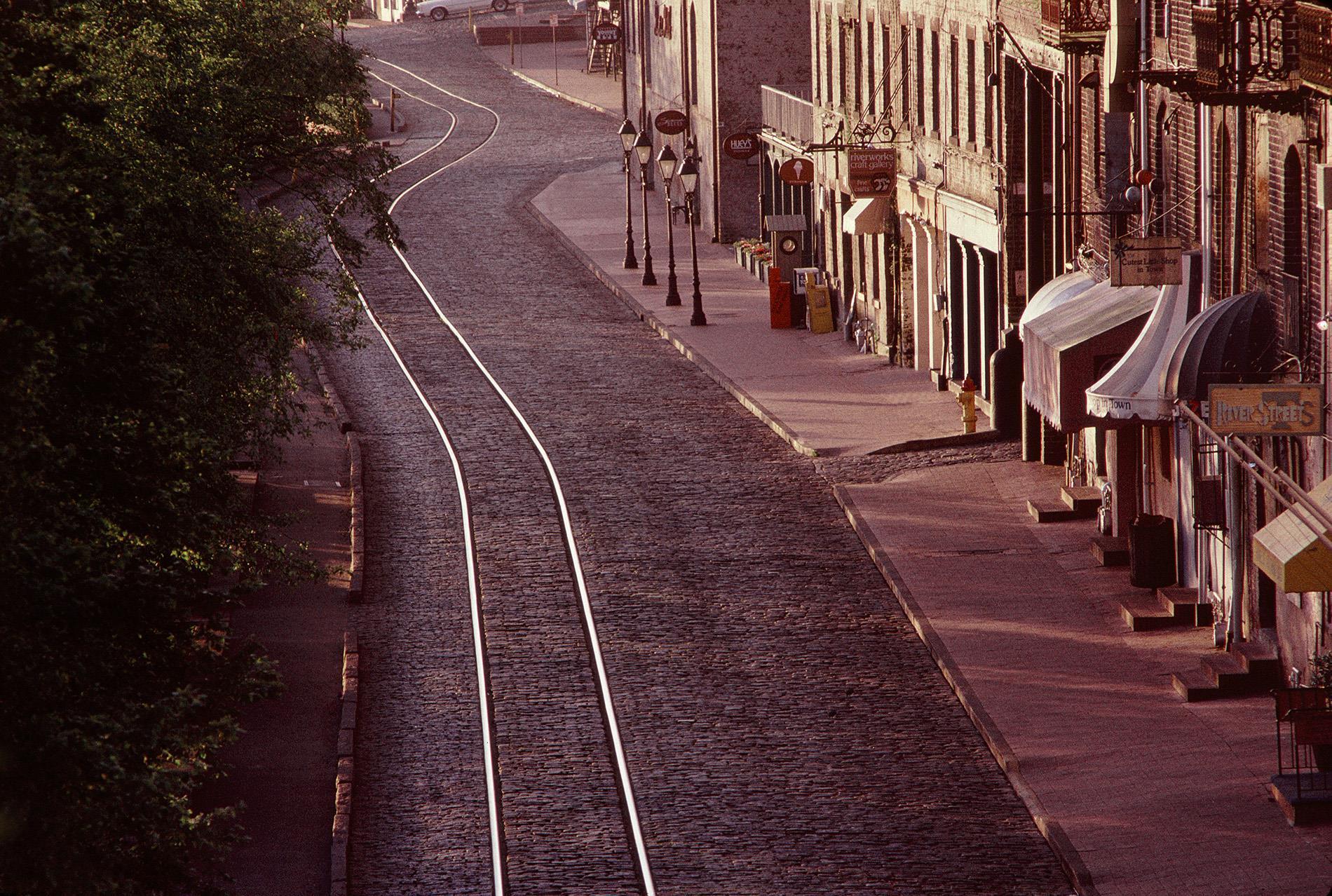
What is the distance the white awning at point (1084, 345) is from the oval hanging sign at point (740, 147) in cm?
2657

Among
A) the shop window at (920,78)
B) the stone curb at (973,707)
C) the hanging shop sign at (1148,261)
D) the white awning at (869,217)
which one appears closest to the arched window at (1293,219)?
the hanging shop sign at (1148,261)

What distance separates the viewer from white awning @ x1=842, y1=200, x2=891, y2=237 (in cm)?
3859

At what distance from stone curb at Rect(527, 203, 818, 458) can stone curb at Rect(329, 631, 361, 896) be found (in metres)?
10.7

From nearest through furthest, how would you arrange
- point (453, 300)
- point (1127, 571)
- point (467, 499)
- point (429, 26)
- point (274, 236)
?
point (274, 236)
point (1127, 571)
point (467, 499)
point (453, 300)
point (429, 26)

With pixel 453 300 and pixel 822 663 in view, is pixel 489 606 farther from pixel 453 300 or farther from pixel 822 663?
pixel 453 300

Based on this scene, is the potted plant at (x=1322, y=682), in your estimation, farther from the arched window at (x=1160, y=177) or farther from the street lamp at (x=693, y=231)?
the street lamp at (x=693, y=231)

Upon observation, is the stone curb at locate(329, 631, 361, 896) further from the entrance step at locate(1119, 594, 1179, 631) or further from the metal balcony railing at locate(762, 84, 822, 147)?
the metal balcony railing at locate(762, 84, 822, 147)

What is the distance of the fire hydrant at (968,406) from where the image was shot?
30016 millimetres

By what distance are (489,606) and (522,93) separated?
6663 centimetres

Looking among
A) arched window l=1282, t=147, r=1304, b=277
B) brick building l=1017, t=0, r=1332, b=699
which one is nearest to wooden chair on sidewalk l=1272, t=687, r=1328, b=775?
brick building l=1017, t=0, r=1332, b=699

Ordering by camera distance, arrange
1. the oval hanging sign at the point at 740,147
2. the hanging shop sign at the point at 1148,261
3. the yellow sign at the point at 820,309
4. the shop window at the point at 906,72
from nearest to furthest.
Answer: the hanging shop sign at the point at 1148,261 < the shop window at the point at 906,72 < the yellow sign at the point at 820,309 < the oval hanging sign at the point at 740,147

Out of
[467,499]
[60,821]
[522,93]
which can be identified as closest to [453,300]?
[467,499]

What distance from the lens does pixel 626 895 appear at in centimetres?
1545

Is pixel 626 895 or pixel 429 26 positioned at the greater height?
pixel 429 26
